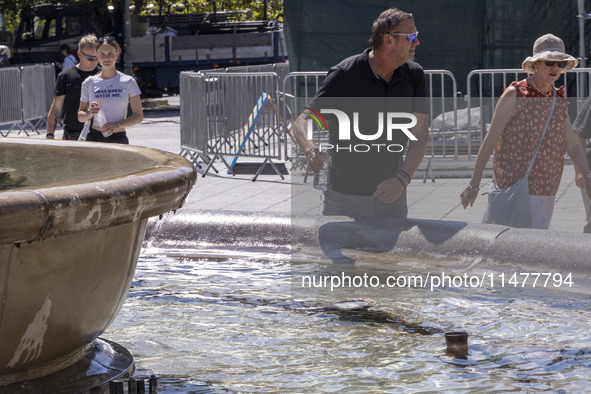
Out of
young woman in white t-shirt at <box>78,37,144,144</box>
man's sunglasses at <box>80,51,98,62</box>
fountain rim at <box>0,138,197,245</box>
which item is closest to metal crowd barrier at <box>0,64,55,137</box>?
man's sunglasses at <box>80,51,98,62</box>

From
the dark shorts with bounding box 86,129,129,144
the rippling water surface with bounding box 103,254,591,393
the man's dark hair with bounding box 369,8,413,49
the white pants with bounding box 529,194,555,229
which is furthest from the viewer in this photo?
the dark shorts with bounding box 86,129,129,144

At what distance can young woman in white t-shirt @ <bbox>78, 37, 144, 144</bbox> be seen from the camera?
27.9ft

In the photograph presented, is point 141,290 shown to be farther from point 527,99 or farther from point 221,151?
point 221,151

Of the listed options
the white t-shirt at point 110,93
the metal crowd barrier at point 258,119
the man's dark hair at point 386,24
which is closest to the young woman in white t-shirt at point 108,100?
the white t-shirt at point 110,93

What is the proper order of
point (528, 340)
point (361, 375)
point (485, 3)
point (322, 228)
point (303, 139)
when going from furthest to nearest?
point (485, 3)
point (322, 228)
point (303, 139)
point (528, 340)
point (361, 375)

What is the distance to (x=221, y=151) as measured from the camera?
1385 centimetres

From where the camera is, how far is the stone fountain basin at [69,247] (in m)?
3.35

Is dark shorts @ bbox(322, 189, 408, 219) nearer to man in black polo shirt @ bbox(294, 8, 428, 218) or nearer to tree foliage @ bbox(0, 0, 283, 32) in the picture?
man in black polo shirt @ bbox(294, 8, 428, 218)

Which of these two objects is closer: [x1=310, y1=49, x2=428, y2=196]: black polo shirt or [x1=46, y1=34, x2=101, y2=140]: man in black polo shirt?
[x1=310, y1=49, x2=428, y2=196]: black polo shirt

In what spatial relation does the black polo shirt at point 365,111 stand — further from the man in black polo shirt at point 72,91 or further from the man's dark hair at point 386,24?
the man in black polo shirt at point 72,91

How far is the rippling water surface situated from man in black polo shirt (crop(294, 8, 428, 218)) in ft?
Answer: 2.29

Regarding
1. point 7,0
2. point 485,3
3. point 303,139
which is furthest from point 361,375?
point 7,0

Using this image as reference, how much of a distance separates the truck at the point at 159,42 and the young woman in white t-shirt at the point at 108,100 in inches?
779

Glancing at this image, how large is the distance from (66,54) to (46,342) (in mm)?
22237
